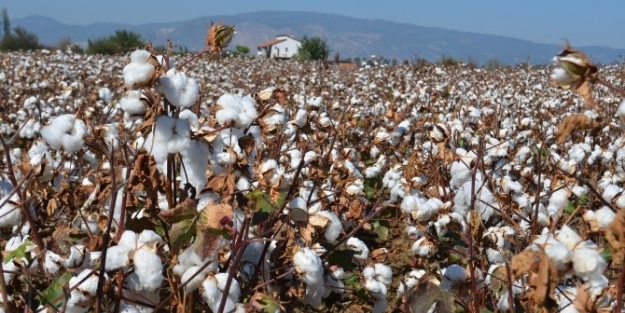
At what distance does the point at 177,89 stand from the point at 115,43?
2982 centimetres

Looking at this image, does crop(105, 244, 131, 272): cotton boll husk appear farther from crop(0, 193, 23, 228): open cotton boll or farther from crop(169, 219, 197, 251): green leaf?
crop(0, 193, 23, 228): open cotton boll

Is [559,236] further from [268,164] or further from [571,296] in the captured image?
[268,164]

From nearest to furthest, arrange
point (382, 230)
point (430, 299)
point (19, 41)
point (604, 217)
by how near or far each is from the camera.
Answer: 1. point (604, 217)
2. point (430, 299)
3. point (382, 230)
4. point (19, 41)

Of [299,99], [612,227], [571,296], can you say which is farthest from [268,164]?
[299,99]

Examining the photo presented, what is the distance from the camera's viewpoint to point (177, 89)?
149cm

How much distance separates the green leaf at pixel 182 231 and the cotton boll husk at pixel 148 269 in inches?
4.6

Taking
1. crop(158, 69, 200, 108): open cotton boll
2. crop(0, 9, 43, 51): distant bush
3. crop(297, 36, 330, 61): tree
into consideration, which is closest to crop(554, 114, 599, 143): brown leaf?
crop(158, 69, 200, 108): open cotton boll

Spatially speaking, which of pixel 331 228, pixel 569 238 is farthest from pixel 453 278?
pixel 569 238

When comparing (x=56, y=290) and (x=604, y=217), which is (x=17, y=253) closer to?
(x=56, y=290)

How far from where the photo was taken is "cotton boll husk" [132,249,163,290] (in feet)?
4.75

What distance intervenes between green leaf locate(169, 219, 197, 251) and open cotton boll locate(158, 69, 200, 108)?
25cm

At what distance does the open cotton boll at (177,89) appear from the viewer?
4.87 ft

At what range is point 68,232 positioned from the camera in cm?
174

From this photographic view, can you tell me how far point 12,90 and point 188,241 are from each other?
7.65 m
